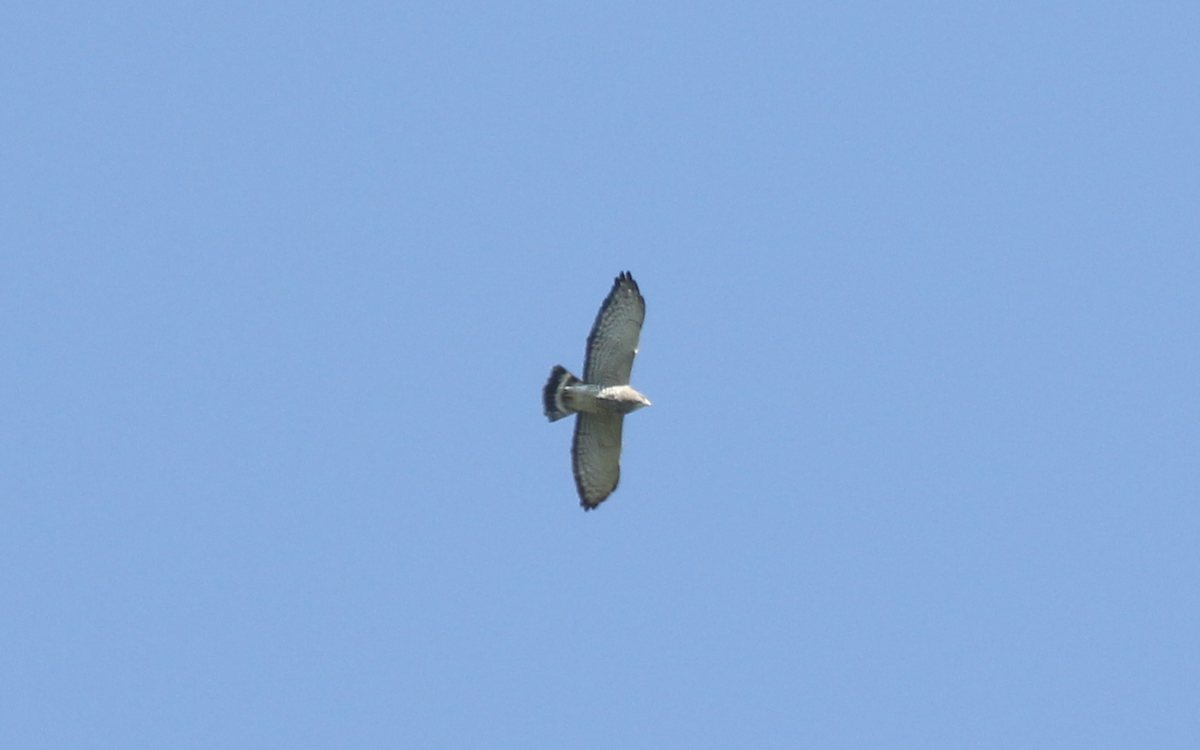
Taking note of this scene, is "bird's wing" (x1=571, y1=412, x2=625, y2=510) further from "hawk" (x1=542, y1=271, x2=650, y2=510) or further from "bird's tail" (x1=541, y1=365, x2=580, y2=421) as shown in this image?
"bird's tail" (x1=541, y1=365, x2=580, y2=421)

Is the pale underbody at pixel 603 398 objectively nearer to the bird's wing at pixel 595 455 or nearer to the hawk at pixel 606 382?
the hawk at pixel 606 382

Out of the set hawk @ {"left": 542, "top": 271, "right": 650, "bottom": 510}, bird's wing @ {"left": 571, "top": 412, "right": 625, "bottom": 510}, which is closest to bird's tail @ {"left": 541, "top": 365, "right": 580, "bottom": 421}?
hawk @ {"left": 542, "top": 271, "right": 650, "bottom": 510}

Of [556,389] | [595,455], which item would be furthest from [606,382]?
[595,455]

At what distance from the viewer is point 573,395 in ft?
86.1

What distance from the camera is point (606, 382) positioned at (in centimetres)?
2634

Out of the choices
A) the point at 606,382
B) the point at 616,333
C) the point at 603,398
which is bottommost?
the point at 603,398

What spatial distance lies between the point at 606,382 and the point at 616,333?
2.12 ft

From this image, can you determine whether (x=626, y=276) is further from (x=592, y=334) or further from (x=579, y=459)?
(x=579, y=459)

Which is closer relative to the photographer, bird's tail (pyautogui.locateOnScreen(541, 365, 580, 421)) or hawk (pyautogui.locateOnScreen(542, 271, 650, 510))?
hawk (pyautogui.locateOnScreen(542, 271, 650, 510))

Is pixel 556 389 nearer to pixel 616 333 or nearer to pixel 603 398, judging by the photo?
Answer: pixel 603 398

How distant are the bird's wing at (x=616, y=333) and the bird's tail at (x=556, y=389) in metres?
0.22

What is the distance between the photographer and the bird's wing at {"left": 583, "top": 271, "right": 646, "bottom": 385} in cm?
2598

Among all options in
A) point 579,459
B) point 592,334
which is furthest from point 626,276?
point 579,459

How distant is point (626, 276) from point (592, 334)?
2.65 feet
